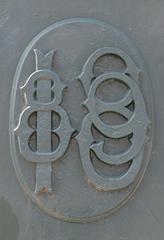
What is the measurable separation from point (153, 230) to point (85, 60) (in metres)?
0.99

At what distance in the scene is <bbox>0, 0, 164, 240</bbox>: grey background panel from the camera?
246 centimetres

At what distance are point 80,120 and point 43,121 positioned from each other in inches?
7.9

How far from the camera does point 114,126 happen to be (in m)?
2.49

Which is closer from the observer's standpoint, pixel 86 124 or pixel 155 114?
pixel 86 124

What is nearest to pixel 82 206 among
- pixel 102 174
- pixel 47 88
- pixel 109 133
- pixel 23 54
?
pixel 102 174

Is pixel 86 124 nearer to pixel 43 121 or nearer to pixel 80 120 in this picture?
pixel 80 120

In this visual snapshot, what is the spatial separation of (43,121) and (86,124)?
228 millimetres

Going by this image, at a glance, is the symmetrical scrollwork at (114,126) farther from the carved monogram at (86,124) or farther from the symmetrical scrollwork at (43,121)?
the symmetrical scrollwork at (43,121)

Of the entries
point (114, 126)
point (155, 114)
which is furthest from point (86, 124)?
point (155, 114)

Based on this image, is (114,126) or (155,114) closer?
(114,126)

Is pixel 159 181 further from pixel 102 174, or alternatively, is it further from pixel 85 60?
pixel 85 60

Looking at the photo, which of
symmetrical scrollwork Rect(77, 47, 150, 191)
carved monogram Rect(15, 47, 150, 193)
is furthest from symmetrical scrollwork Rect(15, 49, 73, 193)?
symmetrical scrollwork Rect(77, 47, 150, 191)

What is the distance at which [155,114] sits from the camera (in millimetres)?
2594

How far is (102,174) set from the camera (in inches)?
97.0
